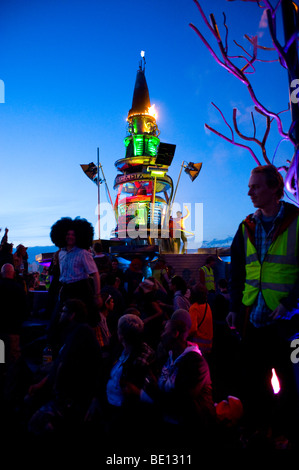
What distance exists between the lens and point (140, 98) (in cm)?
3556

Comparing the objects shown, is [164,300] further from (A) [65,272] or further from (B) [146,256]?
(B) [146,256]

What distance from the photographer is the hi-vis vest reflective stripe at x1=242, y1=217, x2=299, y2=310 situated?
2562 mm

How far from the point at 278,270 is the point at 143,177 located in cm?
2652

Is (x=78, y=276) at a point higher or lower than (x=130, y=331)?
higher

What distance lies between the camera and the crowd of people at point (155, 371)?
260 centimetres

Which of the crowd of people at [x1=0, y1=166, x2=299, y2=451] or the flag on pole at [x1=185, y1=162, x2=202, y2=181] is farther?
the flag on pole at [x1=185, y1=162, x2=202, y2=181]

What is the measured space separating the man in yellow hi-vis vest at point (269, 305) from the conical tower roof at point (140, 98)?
110 ft

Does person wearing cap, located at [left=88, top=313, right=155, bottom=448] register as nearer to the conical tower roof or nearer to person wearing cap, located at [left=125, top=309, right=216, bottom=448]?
person wearing cap, located at [left=125, top=309, right=216, bottom=448]

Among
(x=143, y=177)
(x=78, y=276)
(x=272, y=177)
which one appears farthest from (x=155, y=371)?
(x=143, y=177)

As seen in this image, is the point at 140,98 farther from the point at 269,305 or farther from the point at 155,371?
the point at 269,305

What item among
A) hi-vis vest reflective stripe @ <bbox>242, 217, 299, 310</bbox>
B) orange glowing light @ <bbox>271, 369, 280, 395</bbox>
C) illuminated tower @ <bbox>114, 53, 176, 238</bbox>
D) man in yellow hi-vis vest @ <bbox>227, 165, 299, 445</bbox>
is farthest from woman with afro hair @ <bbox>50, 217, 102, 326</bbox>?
illuminated tower @ <bbox>114, 53, 176, 238</bbox>

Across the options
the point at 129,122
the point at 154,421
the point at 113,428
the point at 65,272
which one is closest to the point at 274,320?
the point at 154,421

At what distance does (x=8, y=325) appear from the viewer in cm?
509
